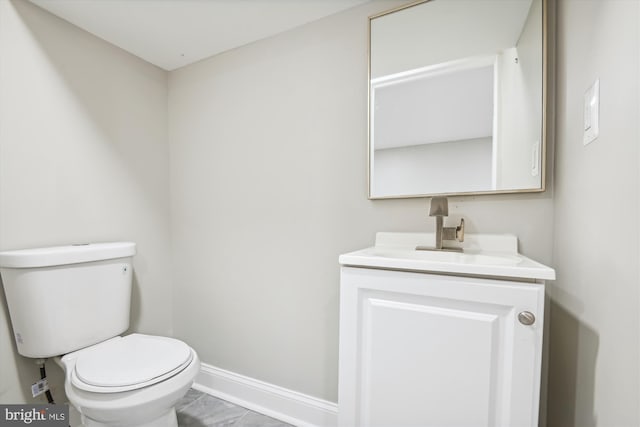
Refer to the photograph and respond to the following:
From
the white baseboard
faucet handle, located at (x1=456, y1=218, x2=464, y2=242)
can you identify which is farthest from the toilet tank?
faucet handle, located at (x1=456, y1=218, x2=464, y2=242)

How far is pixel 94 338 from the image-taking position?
134 cm

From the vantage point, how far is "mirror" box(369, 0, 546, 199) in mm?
1088

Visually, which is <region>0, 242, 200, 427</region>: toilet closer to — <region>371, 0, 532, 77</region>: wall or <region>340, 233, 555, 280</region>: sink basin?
<region>340, 233, 555, 280</region>: sink basin

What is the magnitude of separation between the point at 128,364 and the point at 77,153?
1058 mm

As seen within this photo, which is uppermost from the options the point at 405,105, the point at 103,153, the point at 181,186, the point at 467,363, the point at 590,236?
the point at 405,105

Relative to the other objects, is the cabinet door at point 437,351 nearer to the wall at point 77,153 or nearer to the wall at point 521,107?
the wall at point 521,107

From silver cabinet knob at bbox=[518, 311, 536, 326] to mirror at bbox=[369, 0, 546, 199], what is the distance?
1.73 feet

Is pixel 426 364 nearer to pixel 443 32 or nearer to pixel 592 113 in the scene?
pixel 592 113

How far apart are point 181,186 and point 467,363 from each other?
5.86ft

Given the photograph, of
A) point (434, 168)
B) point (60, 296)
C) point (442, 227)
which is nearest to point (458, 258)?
point (442, 227)

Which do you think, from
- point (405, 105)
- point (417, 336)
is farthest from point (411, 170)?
point (417, 336)

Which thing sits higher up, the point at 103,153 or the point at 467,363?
the point at 103,153

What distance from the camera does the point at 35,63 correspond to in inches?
52.4

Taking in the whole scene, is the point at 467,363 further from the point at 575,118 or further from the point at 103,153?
the point at 103,153
